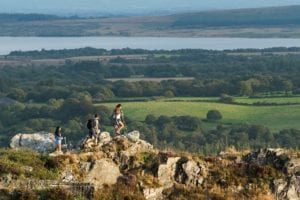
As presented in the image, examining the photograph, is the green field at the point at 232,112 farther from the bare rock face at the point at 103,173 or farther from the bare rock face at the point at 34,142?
the bare rock face at the point at 103,173

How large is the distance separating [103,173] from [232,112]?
2748 inches

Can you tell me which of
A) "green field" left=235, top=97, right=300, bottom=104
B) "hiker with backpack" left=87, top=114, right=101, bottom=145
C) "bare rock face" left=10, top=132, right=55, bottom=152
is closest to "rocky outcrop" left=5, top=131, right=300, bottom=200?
"hiker with backpack" left=87, top=114, right=101, bottom=145

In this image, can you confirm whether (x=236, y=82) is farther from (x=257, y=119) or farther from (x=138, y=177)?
(x=138, y=177)

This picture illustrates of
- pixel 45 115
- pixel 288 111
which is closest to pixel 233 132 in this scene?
pixel 288 111

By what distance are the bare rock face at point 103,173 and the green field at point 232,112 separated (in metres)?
61.4

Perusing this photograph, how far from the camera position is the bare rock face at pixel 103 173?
72.2 ft

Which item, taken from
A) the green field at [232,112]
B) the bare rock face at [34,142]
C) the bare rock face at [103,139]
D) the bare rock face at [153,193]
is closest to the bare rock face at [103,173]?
the bare rock face at [153,193]

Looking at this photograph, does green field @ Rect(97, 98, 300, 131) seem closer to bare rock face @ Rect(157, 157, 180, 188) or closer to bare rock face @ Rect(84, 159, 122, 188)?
bare rock face @ Rect(157, 157, 180, 188)

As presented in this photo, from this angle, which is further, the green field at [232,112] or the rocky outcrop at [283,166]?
the green field at [232,112]

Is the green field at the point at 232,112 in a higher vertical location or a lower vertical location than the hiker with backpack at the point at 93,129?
lower

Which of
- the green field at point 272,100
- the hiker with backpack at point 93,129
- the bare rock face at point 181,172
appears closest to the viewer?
the bare rock face at point 181,172

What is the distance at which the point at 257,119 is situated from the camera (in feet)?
285

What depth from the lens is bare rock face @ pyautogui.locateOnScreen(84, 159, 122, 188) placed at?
72.2 ft

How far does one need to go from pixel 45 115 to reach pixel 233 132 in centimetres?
2499
